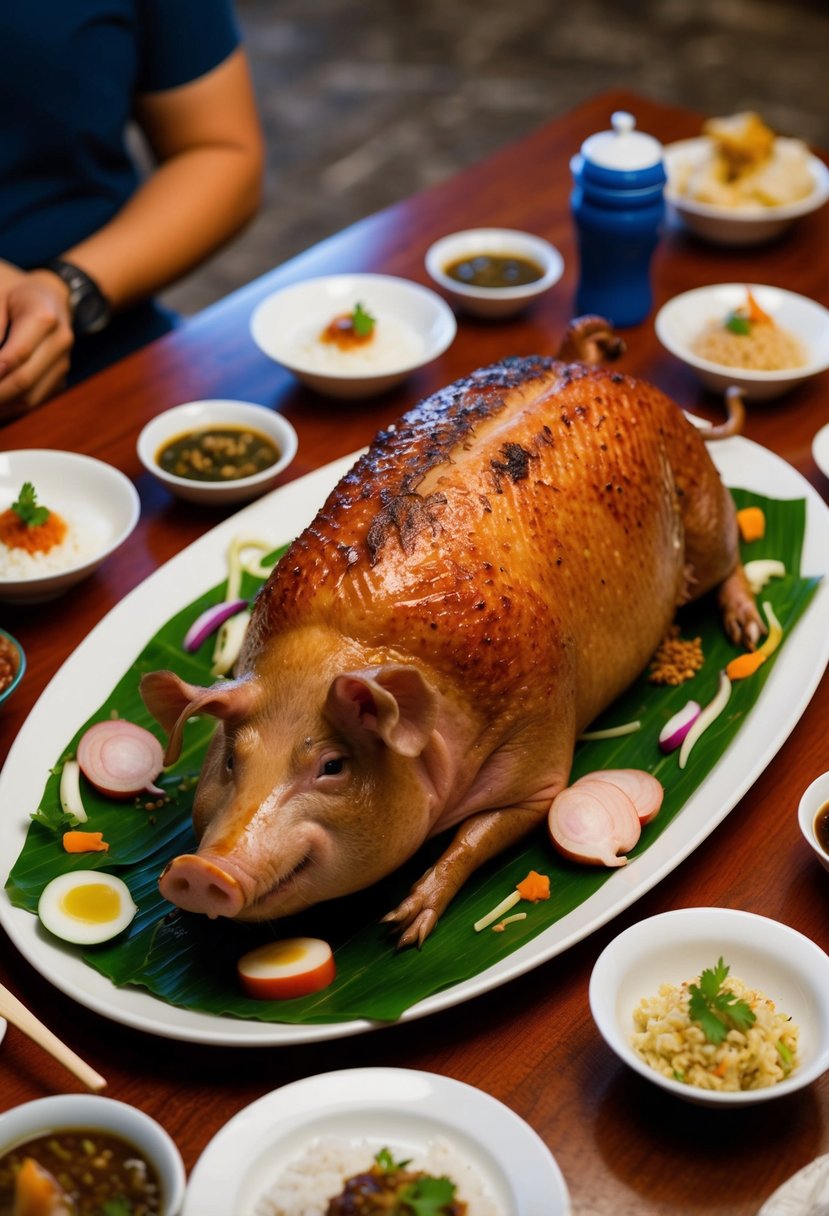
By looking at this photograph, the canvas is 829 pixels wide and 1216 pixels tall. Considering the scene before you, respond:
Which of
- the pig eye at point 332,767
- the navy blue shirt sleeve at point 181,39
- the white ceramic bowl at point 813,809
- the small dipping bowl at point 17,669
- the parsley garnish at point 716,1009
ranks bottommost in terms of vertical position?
the white ceramic bowl at point 813,809

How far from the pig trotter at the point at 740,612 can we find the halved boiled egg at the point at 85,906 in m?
1.46

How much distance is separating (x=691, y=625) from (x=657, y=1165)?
143 cm

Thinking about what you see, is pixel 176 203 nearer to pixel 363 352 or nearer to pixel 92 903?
pixel 363 352

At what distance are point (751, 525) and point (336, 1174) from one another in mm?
1982

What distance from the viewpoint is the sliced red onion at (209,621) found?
3016 mm

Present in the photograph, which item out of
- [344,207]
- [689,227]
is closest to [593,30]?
[344,207]

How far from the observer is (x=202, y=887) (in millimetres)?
2119

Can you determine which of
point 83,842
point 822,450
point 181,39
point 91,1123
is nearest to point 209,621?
point 83,842

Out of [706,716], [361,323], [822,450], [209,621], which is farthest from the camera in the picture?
[361,323]

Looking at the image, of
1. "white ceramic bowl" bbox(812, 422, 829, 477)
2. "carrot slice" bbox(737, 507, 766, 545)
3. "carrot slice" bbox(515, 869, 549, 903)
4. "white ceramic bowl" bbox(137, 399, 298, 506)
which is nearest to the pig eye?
"carrot slice" bbox(515, 869, 549, 903)

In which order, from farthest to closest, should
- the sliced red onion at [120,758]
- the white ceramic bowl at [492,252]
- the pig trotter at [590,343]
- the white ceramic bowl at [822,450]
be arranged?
the white ceramic bowl at [492,252] < the white ceramic bowl at [822,450] < the pig trotter at [590,343] < the sliced red onion at [120,758]

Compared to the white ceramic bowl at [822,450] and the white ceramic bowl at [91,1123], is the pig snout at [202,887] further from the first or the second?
the white ceramic bowl at [822,450]

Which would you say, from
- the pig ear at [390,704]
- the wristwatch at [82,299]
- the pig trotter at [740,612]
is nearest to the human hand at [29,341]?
the wristwatch at [82,299]

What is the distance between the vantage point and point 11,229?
4.07 metres
